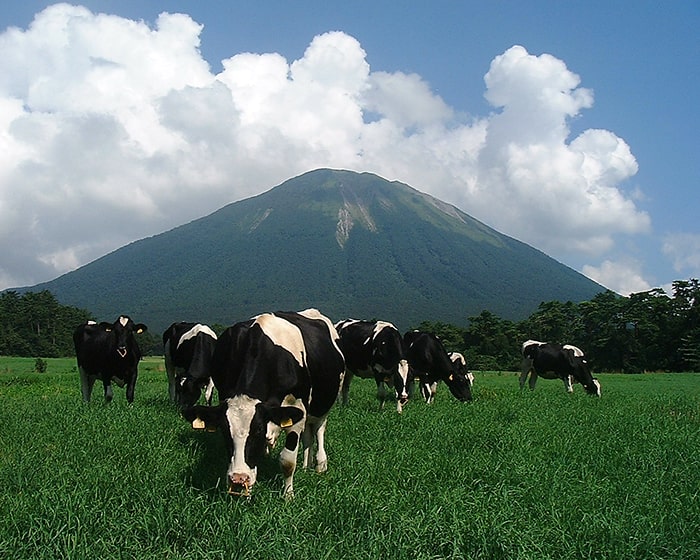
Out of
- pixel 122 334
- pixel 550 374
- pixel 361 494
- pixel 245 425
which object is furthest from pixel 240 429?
pixel 550 374

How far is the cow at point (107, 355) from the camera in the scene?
37.7 feet

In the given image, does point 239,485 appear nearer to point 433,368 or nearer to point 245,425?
point 245,425

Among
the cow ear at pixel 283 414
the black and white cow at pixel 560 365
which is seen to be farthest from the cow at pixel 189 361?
the black and white cow at pixel 560 365

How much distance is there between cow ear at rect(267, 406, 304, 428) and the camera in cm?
508

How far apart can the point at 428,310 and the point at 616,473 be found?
144m

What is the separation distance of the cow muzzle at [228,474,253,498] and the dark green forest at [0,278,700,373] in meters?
47.7

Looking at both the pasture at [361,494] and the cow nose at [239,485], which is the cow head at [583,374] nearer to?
the pasture at [361,494]

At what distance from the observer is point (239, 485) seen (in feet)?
15.5

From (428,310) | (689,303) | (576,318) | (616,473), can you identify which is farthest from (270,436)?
(428,310)

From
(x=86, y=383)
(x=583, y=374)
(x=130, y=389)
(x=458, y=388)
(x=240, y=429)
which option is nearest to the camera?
(x=240, y=429)

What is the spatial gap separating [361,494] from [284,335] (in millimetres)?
1701

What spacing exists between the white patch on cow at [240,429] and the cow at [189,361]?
3771mm

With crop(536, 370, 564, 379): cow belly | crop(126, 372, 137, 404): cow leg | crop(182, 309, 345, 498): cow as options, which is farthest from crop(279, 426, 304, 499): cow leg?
crop(536, 370, 564, 379): cow belly

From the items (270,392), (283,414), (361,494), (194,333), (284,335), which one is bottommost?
(361,494)
